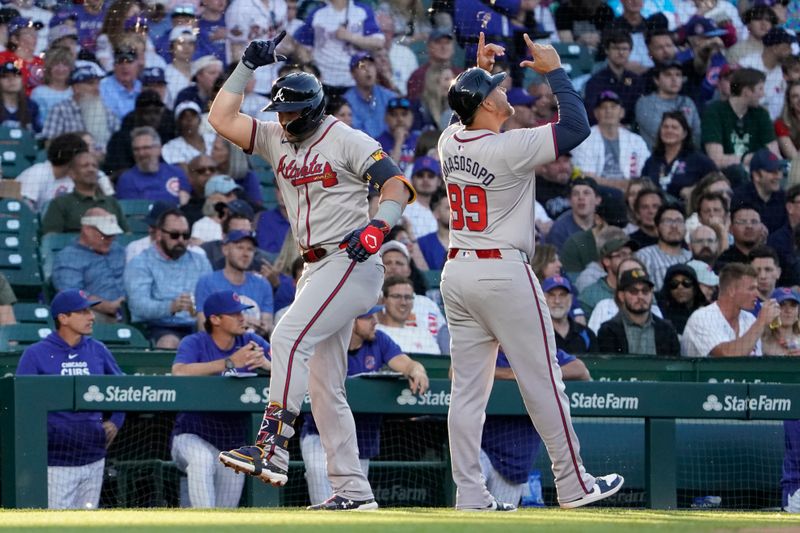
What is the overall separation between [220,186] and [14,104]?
1.90m

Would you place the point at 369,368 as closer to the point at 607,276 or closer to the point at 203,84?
the point at 607,276

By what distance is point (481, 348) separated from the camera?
5840 mm

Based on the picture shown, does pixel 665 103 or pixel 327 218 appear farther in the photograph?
pixel 665 103

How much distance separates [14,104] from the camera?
10938 mm

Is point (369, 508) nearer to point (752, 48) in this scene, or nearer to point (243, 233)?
point (243, 233)

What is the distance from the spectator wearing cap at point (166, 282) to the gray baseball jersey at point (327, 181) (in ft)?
11.1

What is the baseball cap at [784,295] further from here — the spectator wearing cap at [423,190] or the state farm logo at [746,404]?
the spectator wearing cap at [423,190]

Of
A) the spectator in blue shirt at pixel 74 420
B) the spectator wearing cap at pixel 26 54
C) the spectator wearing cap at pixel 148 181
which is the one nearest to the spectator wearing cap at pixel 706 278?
the spectator wearing cap at pixel 148 181

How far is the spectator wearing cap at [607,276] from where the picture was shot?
9.73 meters

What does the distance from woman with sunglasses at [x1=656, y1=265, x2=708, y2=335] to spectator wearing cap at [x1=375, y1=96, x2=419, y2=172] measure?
101 inches

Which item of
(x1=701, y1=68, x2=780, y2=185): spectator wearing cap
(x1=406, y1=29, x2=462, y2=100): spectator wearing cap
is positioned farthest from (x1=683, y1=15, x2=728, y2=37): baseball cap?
(x1=406, y1=29, x2=462, y2=100): spectator wearing cap

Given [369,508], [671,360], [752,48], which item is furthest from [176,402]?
[752,48]

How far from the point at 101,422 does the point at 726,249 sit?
200 inches

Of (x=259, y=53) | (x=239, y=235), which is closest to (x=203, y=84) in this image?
(x=239, y=235)
